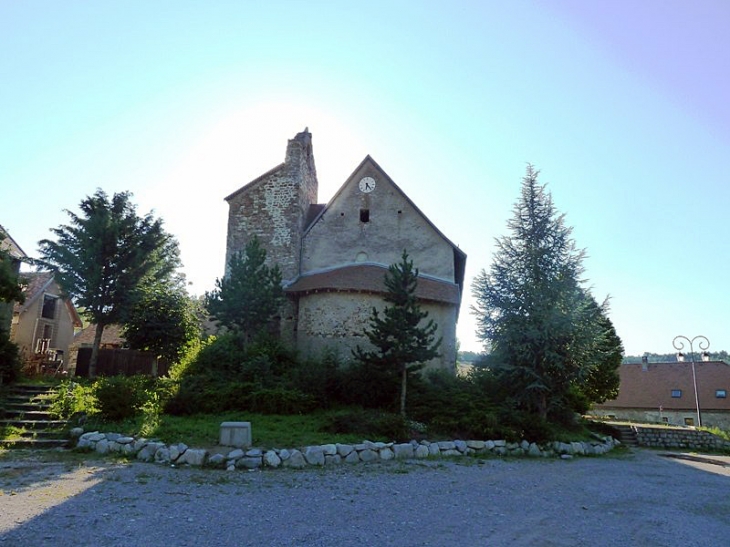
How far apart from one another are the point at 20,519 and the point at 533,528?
23.6 ft

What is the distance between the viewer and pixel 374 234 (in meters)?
24.9

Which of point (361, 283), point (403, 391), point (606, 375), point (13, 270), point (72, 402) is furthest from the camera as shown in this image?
point (606, 375)

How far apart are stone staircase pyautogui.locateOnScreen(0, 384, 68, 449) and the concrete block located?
14.5ft

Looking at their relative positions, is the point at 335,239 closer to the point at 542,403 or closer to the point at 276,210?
the point at 276,210

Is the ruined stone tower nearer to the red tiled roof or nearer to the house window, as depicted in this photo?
the red tiled roof

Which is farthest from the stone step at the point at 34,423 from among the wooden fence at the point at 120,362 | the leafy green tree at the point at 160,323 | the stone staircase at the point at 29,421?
the wooden fence at the point at 120,362

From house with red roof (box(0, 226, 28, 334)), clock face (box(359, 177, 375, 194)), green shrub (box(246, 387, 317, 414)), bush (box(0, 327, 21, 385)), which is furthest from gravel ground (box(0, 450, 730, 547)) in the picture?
clock face (box(359, 177, 375, 194))

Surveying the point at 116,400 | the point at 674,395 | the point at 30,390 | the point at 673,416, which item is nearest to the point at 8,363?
the point at 30,390

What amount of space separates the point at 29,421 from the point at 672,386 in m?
→ 45.1

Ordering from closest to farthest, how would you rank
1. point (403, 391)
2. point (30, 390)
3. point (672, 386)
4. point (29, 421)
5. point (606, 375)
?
1. point (29, 421)
2. point (403, 391)
3. point (30, 390)
4. point (606, 375)
5. point (672, 386)

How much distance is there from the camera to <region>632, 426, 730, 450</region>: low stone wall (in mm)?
24328

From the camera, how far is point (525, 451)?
48.5 ft

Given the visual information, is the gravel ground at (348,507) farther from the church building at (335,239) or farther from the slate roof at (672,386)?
the slate roof at (672,386)

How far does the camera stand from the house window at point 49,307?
113ft
